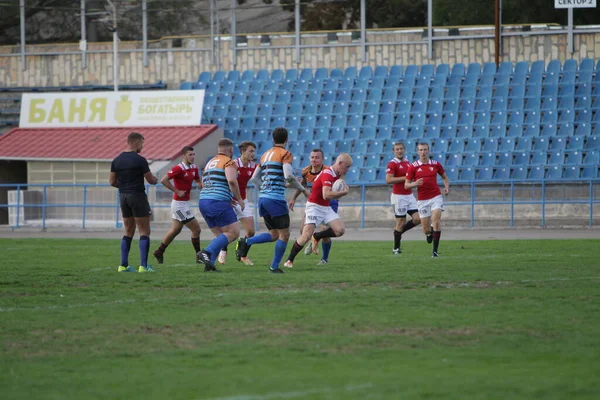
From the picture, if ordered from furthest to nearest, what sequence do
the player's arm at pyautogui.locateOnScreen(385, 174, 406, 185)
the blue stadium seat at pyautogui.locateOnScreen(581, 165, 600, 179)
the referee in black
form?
the blue stadium seat at pyautogui.locateOnScreen(581, 165, 600, 179) < the player's arm at pyautogui.locateOnScreen(385, 174, 406, 185) < the referee in black

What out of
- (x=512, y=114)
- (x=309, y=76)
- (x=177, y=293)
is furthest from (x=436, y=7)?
(x=177, y=293)

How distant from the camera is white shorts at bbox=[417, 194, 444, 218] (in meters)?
18.9

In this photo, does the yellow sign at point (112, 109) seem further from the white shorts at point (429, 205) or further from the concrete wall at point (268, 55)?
the white shorts at point (429, 205)

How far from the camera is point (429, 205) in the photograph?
1914 centimetres

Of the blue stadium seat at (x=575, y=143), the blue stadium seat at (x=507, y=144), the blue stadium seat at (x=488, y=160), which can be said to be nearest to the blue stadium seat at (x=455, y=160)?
the blue stadium seat at (x=488, y=160)

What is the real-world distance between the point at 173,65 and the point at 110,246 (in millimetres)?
20347

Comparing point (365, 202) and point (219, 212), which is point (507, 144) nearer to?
point (365, 202)

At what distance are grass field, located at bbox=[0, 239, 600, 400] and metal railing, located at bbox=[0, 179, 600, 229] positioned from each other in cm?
1475

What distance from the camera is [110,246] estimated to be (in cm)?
2322

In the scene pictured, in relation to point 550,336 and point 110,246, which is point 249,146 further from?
point 550,336

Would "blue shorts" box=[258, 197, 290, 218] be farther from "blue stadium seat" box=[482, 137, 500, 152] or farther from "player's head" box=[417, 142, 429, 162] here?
"blue stadium seat" box=[482, 137, 500, 152]

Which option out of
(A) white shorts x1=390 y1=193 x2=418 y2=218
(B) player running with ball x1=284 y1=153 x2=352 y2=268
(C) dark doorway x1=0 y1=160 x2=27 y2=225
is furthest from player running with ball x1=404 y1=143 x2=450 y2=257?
(C) dark doorway x1=0 y1=160 x2=27 y2=225

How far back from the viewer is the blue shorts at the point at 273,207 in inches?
585

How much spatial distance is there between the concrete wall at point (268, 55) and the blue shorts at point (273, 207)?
25.2 meters
